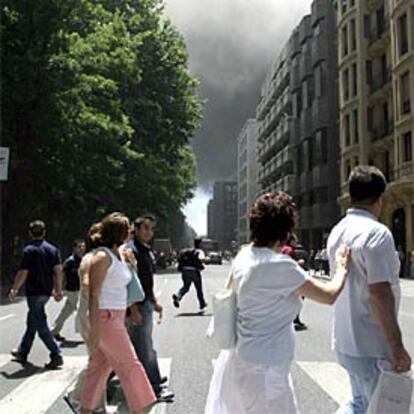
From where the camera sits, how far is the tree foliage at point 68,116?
2812 centimetres

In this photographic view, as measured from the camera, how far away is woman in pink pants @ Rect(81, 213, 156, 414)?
20.4 ft

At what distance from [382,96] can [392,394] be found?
150ft

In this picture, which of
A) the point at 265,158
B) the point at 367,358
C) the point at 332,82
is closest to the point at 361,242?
the point at 367,358

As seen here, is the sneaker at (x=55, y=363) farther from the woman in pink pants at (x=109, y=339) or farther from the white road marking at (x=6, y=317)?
the white road marking at (x=6, y=317)

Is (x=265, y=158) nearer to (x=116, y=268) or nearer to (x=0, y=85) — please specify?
(x=0, y=85)

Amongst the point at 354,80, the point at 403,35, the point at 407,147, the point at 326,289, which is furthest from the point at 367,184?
the point at 354,80

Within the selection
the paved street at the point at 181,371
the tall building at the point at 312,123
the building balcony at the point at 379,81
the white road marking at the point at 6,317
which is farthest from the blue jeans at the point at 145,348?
the tall building at the point at 312,123

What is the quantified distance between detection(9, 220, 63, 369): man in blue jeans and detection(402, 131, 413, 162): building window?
112 feet

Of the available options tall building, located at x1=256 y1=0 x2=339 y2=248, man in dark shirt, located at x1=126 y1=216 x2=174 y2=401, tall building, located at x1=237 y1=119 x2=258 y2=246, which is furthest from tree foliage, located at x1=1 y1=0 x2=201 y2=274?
tall building, located at x1=237 y1=119 x2=258 y2=246

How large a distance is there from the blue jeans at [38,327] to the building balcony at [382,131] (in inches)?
1525

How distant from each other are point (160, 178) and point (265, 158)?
60571 mm

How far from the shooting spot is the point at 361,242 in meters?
3.93

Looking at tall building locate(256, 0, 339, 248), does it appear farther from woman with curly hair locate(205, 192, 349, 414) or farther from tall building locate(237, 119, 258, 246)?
tall building locate(237, 119, 258, 246)

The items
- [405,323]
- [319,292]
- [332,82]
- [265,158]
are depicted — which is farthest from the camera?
[265,158]
